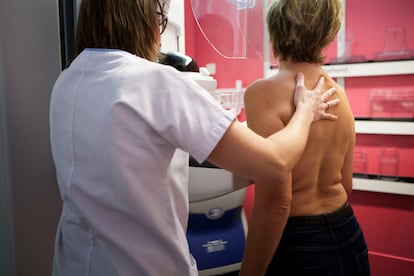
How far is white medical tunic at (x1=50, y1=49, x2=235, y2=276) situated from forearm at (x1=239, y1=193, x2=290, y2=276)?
0.31m

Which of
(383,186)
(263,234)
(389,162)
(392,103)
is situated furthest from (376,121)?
(263,234)

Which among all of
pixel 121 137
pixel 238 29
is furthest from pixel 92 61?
pixel 238 29

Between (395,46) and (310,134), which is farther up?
(395,46)

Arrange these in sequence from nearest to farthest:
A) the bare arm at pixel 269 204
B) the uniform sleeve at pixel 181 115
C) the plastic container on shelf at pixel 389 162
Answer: the uniform sleeve at pixel 181 115
the bare arm at pixel 269 204
the plastic container on shelf at pixel 389 162

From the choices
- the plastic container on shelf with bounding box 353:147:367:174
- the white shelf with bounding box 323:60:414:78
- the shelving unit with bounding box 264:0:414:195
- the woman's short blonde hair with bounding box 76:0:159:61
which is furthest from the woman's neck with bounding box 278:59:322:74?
the plastic container on shelf with bounding box 353:147:367:174

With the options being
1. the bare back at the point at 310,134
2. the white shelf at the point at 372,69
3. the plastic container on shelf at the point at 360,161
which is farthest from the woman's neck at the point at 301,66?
the plastic container on shelf at the point at 360,161

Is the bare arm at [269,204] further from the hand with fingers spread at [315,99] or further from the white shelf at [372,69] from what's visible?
the white shelf at [372,69]

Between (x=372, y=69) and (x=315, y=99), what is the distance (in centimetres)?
129

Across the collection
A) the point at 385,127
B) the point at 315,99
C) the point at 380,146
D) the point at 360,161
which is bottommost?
the point at 360,161

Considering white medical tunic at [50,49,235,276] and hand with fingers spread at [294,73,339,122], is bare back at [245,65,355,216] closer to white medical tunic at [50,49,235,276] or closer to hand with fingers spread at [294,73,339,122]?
hand with fingers spread at [294,73,339,122]

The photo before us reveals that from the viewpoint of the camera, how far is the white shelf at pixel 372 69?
1976 mm

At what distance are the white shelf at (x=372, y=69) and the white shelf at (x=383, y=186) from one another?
680 millimetres

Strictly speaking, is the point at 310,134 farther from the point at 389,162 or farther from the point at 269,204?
the point at 389,162

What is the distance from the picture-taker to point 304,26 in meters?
1.07
